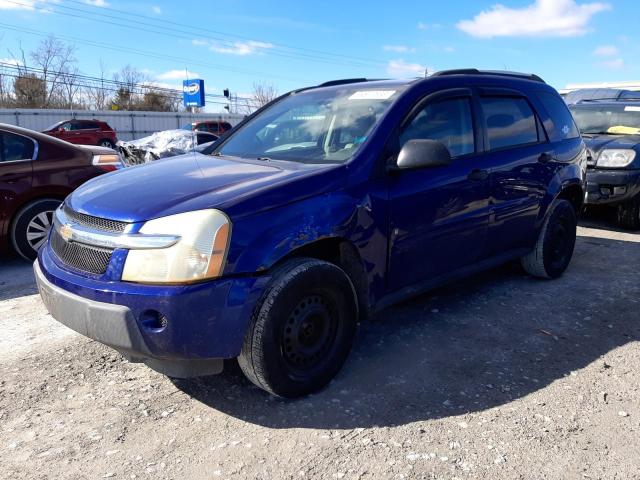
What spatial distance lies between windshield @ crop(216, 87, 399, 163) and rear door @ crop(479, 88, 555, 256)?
40.7 inches

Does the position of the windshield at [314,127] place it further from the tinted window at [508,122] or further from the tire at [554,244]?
the tire at [554,244]

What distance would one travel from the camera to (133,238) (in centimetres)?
250

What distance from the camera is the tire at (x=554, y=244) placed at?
4762mm

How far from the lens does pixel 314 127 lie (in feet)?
12.2

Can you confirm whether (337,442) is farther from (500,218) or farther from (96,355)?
(500,218)

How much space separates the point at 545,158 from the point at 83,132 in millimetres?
24752

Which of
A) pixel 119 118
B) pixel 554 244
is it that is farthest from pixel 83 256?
pixel 119 118

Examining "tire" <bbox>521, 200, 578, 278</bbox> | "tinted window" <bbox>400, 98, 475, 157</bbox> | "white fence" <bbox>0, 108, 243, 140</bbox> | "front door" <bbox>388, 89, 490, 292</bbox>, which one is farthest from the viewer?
"white fence" <bbox>0, 108, 243, 140</bbox>

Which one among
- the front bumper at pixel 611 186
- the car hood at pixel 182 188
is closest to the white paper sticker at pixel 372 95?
the car hood at pixel 182 188

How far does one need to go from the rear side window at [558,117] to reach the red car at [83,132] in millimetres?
23348

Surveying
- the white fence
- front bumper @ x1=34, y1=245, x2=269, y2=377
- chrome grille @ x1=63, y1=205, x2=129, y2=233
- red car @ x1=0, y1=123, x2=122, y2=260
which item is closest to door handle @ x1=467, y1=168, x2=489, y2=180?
front bumper @ x1=34, y1=245, x2=269, y2=377

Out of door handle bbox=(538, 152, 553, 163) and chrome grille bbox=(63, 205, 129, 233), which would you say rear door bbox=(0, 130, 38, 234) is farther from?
door handle bbox=(538, 152, 553, 163)

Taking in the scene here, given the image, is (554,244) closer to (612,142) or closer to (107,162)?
(612,142)

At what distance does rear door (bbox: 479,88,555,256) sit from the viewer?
402cm
